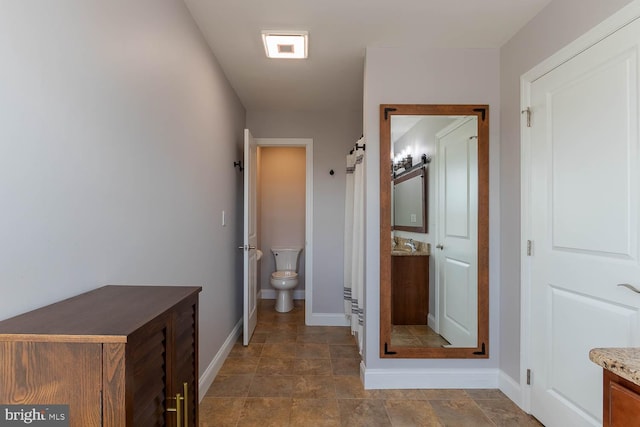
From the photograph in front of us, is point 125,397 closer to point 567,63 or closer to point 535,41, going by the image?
point 567,63

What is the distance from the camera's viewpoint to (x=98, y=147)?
1.19m

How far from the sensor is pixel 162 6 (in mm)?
1671

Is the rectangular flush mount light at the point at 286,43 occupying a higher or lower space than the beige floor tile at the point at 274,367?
higher

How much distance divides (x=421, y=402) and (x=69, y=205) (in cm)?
227

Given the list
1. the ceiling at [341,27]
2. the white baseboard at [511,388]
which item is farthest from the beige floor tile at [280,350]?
the ceiling at [341,27]

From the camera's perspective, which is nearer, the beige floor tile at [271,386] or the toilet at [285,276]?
the beige floor tile at [271,386]

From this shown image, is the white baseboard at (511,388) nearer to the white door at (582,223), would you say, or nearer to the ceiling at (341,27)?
the white door at (582,223)

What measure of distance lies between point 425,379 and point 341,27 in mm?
2489

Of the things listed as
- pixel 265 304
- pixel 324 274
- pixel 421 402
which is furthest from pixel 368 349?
pixel 265 304

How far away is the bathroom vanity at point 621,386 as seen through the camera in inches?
32.2

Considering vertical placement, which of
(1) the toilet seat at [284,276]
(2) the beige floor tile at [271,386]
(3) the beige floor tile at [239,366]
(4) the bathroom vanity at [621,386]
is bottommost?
(2) the beige floor tile at [271,386]

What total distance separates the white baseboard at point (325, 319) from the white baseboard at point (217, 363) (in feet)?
2.58

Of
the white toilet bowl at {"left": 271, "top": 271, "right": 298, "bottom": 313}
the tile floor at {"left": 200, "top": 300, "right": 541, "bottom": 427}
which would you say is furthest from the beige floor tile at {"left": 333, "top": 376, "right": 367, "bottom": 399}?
the white toilet bowl at {"left": 271, "top": 271, "right": 298, "bottom": 313}

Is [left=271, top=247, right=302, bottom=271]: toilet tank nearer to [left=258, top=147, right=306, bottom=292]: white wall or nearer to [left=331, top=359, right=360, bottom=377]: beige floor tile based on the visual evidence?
[left=258, top=147, right=306, bottom=292]: white wall
